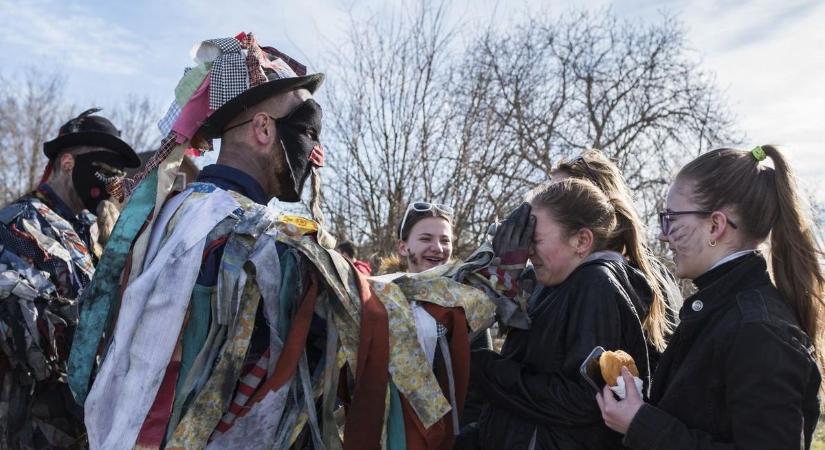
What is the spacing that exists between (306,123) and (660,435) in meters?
1.59

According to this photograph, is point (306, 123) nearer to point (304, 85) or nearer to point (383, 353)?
point (304, 85)

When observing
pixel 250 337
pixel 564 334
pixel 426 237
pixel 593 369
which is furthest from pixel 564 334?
pixel 426 237

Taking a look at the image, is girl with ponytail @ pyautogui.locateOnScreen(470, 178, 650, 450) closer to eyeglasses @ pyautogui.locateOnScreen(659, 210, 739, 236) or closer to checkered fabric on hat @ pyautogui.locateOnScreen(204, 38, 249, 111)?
eyeglasses @ pyautogui.locateOnScreen(659, 210, 739, 236)

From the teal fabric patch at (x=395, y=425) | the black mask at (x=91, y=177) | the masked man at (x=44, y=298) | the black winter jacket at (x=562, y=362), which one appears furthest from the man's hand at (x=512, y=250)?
the black mask at (x=91, y=177)

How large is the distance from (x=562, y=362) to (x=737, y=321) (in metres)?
0.60

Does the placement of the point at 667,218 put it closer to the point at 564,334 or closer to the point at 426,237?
the point at 564,334

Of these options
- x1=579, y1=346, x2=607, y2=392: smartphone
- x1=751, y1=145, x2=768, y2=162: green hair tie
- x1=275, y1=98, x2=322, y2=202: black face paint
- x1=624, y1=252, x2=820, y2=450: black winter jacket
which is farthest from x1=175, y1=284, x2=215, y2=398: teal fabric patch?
x1=751, y1=145, x2=768, y2=162: green hair tie

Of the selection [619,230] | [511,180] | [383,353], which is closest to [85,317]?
[383,353]

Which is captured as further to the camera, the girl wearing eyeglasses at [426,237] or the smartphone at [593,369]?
the girl wearing eyeglasses at [426,237]

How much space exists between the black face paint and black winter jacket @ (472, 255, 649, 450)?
3.12 ft

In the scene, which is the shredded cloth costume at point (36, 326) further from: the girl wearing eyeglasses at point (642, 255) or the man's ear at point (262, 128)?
the girl wearing eyeglasses at point (642, 255)

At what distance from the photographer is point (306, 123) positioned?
2617 millimetres

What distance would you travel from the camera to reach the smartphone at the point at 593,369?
7.12ft

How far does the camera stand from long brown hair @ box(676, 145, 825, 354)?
214 cm
